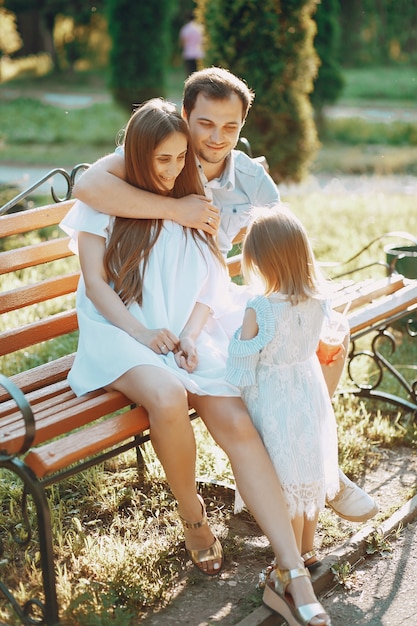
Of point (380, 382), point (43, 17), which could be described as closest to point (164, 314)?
point (380, 382)

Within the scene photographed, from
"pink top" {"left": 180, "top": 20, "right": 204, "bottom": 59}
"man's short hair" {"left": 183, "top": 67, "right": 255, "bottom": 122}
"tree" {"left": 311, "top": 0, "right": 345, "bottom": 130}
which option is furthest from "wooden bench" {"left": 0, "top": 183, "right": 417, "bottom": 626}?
"pink top" {"left": 180, "top": 20, "right": 204, "bottom": 59}

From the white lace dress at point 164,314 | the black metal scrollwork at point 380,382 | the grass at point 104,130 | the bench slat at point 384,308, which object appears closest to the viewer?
the white lace dress at point 164,314

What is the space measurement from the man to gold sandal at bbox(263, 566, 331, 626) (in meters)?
0.43

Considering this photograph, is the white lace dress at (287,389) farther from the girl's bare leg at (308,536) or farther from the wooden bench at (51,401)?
the wooden bench at (51,401)

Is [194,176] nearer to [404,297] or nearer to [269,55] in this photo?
[404,297]

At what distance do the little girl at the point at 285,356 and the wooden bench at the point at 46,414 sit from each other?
0.37 metres

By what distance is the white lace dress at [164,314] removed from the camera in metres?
2.70

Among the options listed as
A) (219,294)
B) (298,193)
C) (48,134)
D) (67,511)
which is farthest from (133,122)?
(48,134)

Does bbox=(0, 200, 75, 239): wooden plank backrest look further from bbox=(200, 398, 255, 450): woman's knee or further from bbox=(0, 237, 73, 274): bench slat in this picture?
bbox=(200, 398, 255, 450): woman's knee

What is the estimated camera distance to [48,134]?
15.7m

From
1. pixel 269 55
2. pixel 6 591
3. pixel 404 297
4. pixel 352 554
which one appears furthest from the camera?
pixel 269 55

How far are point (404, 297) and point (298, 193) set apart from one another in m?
5.65

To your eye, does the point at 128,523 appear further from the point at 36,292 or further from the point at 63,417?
the point at 36,292

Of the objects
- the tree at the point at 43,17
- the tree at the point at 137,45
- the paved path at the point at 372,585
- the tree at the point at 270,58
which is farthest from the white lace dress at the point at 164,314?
the tree at the point at 43,17
